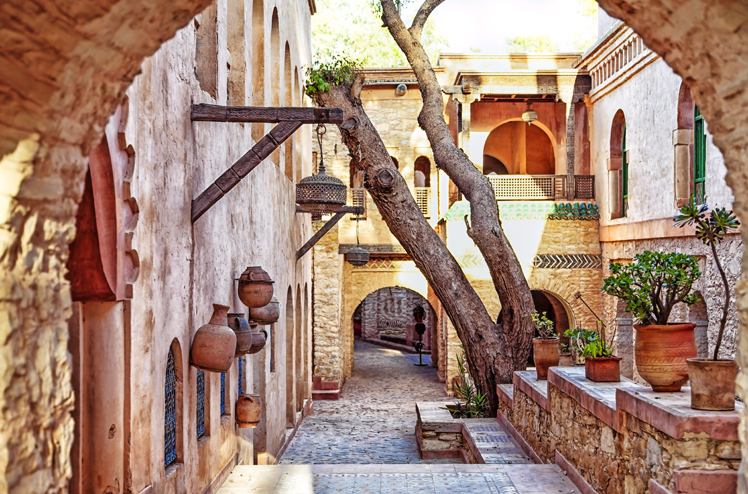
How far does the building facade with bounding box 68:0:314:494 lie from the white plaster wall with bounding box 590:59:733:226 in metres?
6.80

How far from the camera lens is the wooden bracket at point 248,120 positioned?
603 centimetres

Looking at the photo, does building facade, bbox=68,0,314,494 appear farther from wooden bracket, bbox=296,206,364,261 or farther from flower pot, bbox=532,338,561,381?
flower pot, bbox=532,338,561,381

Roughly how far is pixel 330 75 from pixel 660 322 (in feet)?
20.1

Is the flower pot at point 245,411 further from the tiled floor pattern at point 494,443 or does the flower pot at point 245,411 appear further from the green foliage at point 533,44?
the green foliage at point 533,44

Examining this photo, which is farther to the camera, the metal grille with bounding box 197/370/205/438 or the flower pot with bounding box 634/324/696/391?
the metal grille with bounding box 197/370/205/438

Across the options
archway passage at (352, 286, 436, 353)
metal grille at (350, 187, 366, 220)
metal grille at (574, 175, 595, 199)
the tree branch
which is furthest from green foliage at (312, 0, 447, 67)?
the tree branch

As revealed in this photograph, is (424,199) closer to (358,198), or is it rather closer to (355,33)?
(358,198)

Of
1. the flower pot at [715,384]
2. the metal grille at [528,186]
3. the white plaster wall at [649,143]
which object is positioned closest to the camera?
the flower pot at [715,384]

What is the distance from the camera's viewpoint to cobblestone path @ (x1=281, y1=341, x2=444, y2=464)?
37.1 feet

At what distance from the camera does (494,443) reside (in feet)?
29.6

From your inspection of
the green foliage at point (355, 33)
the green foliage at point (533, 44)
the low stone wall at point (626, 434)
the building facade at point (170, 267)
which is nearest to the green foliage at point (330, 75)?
the building facade at point (170, 267)

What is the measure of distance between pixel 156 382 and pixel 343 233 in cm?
1331

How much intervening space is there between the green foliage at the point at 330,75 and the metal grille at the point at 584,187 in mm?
8238

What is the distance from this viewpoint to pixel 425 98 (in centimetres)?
1156
